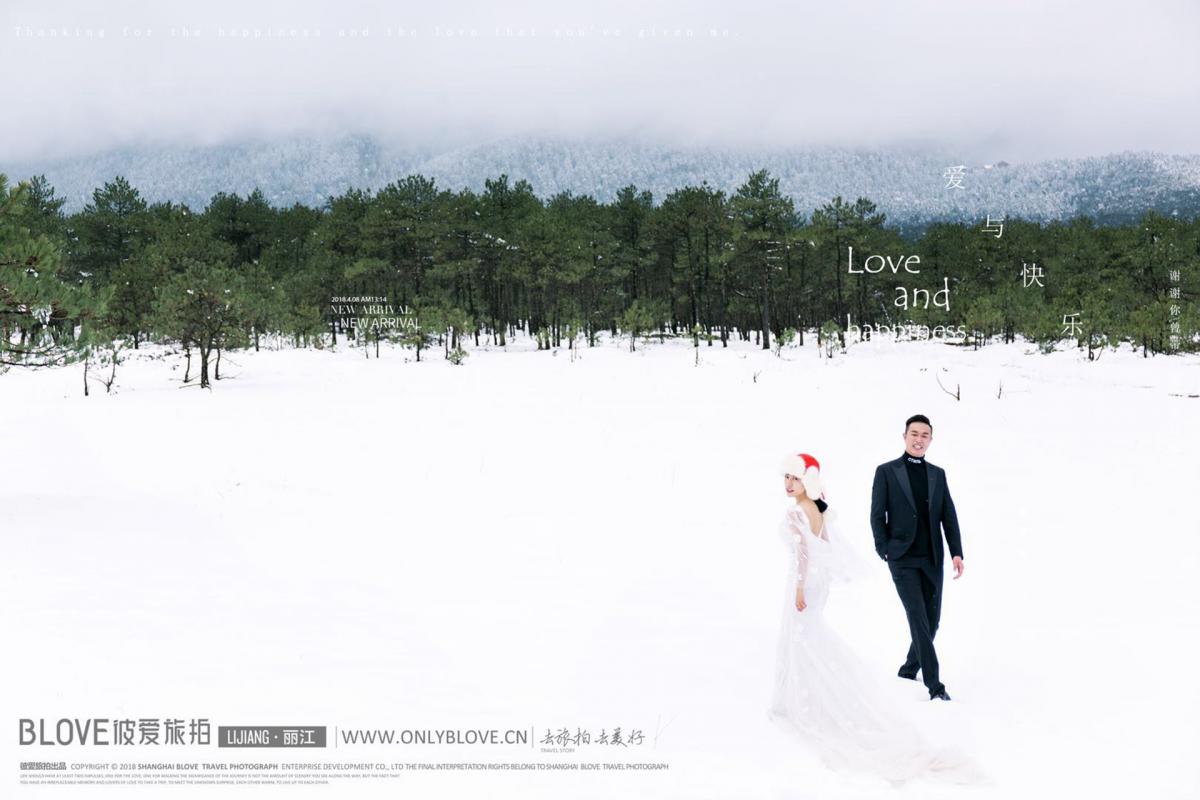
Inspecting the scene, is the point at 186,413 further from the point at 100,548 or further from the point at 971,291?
the point at 971,291

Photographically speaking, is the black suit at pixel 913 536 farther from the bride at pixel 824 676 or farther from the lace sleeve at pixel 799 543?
the lace sleeve at pixel 799 543

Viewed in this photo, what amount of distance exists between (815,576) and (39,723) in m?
5.44

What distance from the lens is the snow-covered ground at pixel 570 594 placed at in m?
5.05

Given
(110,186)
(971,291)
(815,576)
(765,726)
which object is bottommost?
(765,726)

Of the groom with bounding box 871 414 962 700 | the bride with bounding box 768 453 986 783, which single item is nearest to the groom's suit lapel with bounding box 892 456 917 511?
the groom with bounding box 871 414 962 700

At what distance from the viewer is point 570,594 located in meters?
8.00

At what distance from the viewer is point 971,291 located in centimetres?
5388

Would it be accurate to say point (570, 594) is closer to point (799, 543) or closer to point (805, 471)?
point (799, 543)

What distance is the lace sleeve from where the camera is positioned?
494 centimetres

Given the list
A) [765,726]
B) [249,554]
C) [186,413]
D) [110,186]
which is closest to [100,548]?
[249,554]

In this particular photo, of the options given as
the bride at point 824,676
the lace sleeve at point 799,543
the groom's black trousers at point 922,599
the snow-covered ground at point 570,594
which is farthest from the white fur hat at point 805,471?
the snow-covered ground at point 570,594

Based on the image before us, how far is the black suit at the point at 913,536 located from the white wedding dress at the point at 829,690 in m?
0.92

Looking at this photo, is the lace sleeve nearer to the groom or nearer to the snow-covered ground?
the groom

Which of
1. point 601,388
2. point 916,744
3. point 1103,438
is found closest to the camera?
point 916,744
